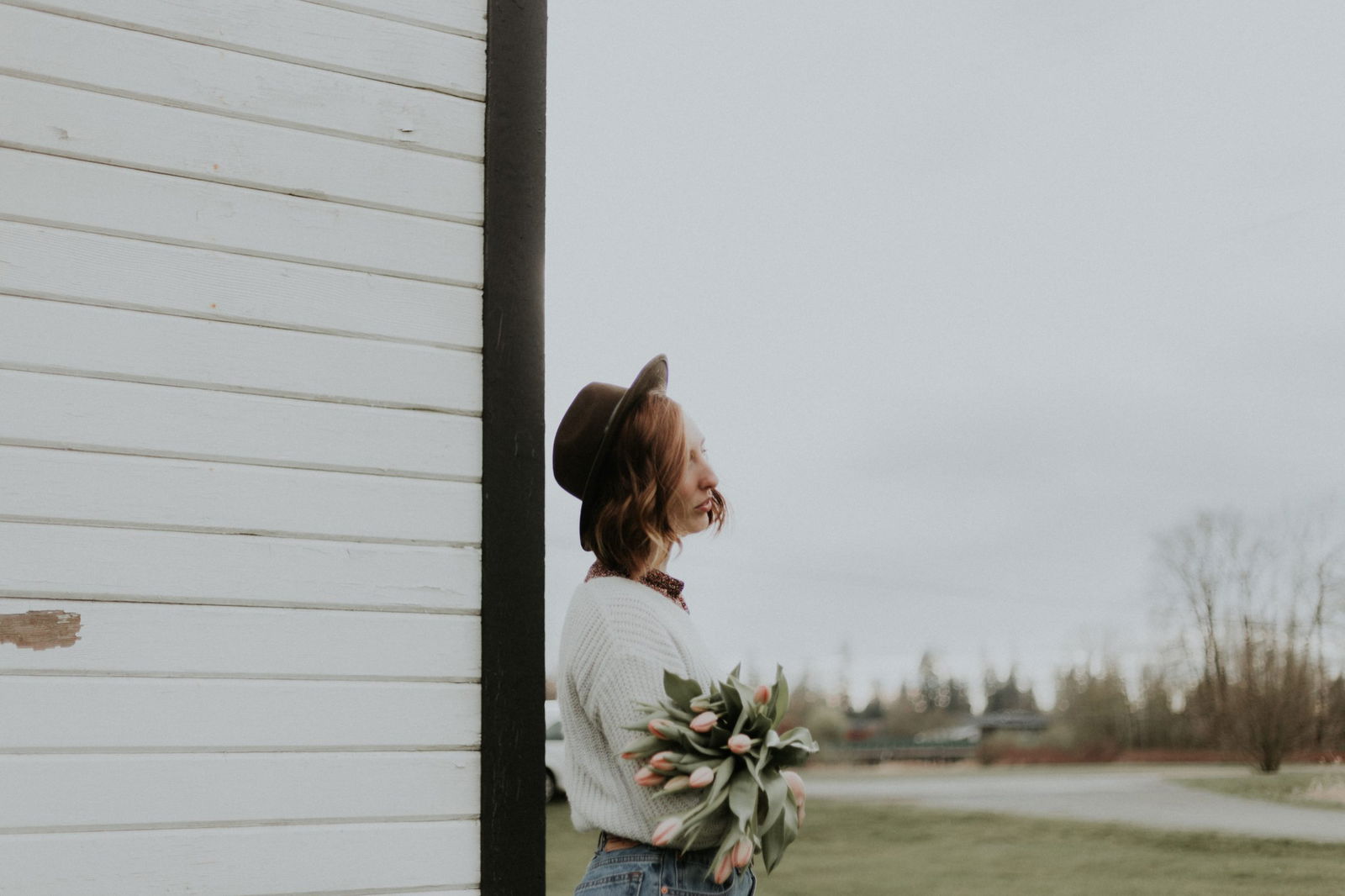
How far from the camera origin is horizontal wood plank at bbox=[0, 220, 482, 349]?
1.76 meters

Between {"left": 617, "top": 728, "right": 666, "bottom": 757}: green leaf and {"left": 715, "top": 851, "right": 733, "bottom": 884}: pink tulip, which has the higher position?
{"left": 617, "top": 728, "right": 666, "bottom": 757}: green leaf

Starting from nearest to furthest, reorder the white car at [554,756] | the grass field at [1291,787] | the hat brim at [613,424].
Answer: the hat brim at [613,424]
the white car at [554,756]
the grass field at [1291,787]

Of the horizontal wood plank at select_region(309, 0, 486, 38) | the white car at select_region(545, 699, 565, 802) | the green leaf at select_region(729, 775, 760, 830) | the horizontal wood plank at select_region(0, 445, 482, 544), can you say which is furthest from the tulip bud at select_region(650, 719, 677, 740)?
the white car at select_region(545, 699, 565, 802)

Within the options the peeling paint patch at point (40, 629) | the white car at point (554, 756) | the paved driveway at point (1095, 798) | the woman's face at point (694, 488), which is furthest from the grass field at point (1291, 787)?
the peeling paint patch at point (40, 629)

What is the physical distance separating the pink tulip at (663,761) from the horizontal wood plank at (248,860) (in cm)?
49

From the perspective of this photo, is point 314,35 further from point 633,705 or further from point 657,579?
point 633,705

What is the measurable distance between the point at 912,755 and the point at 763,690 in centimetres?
1944

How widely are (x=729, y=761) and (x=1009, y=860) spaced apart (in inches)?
351

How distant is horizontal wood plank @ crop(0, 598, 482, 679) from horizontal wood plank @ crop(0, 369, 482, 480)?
249mm

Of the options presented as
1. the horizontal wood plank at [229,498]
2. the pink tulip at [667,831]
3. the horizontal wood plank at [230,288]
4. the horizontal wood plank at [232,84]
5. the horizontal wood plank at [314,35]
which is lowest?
the pink tulip at [667,831]

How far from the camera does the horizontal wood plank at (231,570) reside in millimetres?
1698

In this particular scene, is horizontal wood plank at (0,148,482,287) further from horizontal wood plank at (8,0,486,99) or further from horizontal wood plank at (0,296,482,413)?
horizontal wood plank at (8,0,486,99)

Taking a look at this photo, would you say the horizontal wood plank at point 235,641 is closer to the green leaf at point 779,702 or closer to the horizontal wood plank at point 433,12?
the green leaf at point 779,702

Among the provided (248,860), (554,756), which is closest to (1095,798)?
(554,756)
